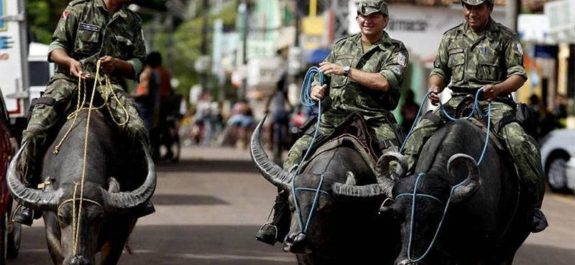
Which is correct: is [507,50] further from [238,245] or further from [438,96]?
[238,245]

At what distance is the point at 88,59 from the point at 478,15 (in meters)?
3.12

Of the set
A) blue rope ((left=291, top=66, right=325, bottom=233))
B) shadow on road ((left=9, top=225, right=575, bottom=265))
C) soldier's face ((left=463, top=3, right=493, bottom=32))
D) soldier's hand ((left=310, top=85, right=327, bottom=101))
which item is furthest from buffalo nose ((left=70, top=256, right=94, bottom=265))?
shadow on road ((left=9, top=225, right=575, bottom=265))

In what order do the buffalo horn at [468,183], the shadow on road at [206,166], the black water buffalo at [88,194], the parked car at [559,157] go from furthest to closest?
1. the shadow on road at [206,166]
2. the parked car at [559,157]
3. the black water buffalo at [88,194]
4. the buffalo horn at [468,183]

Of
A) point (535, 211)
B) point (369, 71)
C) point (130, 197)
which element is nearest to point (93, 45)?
point (130, 197)

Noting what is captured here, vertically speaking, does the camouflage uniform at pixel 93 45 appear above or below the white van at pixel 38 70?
above

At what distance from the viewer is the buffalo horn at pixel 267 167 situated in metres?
11.3

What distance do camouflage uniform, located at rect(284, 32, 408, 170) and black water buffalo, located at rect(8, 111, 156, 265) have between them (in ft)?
4.54

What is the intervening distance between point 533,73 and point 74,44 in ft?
88.6

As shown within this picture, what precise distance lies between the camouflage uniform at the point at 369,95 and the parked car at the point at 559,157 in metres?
14.0

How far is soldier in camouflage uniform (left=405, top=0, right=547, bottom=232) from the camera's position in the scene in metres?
12.2

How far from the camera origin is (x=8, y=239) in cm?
1491

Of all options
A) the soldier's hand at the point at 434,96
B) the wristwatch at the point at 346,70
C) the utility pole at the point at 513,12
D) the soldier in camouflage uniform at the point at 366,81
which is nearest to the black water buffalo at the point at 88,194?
the soldier in camouflage uniform at the point at 366,81

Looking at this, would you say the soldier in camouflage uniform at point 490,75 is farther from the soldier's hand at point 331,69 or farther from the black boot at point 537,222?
the soldier's hand at point 331,69

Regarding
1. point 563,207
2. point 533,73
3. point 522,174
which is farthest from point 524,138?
point 533,73
